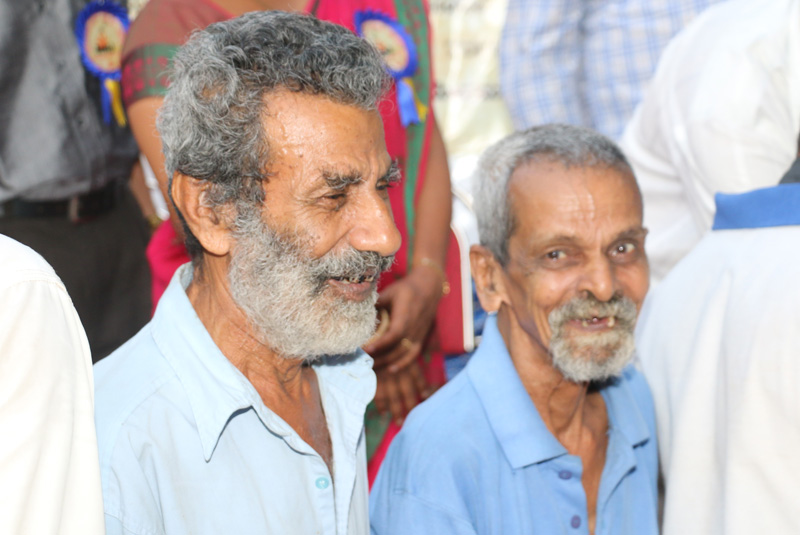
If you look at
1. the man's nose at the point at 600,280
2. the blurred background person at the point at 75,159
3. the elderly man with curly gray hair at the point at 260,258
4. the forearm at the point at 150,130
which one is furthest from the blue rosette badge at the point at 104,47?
the man's nose at the point at 600,280

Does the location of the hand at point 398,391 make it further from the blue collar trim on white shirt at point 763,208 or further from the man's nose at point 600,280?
the blue collar trim on white shirt at point 763,208

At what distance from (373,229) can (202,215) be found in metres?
0.32

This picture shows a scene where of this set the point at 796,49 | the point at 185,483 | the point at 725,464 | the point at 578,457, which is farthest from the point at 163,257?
Result: the point at 796,49

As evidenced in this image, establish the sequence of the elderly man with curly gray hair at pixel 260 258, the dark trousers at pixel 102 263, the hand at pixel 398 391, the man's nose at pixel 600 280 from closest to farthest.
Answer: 1. the elderly man with curly gray hair at pixel 260 258
2. the man's nose at pixel 600 280
3. the hand at pixel 398 391
4. the dark trousers at pixel 102 263

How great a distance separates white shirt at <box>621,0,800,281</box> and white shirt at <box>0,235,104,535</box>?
2205 mm

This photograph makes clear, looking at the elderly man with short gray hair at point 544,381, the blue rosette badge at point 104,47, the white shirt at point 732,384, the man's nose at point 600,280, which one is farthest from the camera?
the blue rosette badge at point 104,47

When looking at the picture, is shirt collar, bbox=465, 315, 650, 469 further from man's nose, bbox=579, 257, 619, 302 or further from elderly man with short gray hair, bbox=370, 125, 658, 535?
man's nose, bbox=579, 257, 619, 302

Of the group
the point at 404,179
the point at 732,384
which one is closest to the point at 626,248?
the point at 732,384

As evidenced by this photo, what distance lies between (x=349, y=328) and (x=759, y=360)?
0.86 meters

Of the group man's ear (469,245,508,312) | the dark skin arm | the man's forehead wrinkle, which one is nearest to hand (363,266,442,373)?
the dark skin arm

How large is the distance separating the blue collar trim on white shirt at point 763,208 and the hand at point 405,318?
2.65ft

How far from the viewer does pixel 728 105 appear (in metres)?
2.70

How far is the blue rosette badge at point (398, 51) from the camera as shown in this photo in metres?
2.51

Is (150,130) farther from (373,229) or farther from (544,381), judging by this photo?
(544,381)
